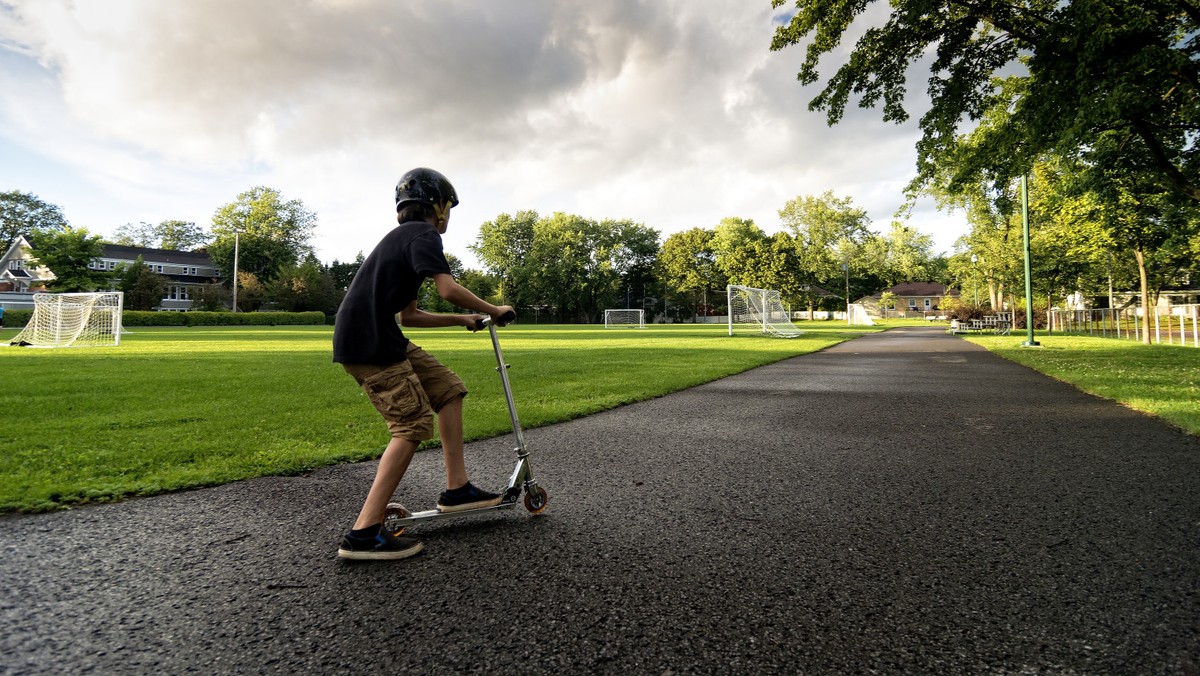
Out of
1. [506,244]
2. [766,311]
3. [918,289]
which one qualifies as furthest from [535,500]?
[918,289]

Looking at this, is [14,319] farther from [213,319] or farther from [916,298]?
[916,298]

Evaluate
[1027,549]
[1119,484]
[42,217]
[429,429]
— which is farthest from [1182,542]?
[42,217]

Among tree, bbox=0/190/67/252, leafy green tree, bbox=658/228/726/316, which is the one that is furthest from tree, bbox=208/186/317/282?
leafy green tree, bbox=658/228/726/316

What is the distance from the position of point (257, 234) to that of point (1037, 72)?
3604 inches

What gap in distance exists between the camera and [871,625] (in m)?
2.22

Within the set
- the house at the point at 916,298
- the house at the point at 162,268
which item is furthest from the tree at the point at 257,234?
the house at the point at 916,298

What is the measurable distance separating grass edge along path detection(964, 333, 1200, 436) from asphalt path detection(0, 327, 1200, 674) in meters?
2.66

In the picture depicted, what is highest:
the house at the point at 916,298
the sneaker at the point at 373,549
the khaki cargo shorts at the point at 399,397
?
the house at the point at 916,298

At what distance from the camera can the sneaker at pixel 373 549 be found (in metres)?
2.90

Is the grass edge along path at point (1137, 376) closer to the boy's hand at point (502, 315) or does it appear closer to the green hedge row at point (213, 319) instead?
the boy's hand at point (502, 315)

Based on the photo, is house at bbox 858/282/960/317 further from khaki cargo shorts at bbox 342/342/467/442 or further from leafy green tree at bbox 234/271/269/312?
khaki cargo shorts at bbox 342/342/467/442

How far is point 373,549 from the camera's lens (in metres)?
2.92

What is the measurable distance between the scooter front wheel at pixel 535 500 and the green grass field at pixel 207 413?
2.34 metres

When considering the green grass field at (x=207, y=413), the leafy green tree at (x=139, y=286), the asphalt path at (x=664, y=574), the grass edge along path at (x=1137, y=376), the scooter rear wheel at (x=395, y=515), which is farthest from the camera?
the leafy green tree at (x=139, y=286)
